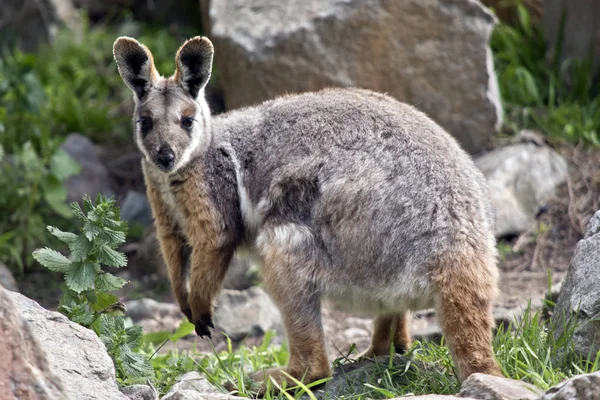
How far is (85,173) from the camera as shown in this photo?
9.73 m

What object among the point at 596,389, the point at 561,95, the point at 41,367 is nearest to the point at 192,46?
the point at 41,367

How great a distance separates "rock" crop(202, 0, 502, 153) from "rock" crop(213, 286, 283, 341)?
2.00 m

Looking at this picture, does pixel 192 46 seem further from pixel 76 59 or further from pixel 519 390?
pixel 76 59

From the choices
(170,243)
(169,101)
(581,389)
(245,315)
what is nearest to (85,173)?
(245,315)

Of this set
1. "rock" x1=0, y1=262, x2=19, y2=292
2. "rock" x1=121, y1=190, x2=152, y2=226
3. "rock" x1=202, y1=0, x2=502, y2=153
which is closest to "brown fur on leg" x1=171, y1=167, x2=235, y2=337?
"rock" x1=0, y1=262, x2=19, y2=292

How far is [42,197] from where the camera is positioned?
29.9 feet

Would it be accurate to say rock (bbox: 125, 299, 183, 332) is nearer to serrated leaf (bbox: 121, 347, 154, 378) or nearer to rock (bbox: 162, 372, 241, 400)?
rock (bbox: 162, 372, 241, 400)

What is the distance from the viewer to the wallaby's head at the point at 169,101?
533 centimetres

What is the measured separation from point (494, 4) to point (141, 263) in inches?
199

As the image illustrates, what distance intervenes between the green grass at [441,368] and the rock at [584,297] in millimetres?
58

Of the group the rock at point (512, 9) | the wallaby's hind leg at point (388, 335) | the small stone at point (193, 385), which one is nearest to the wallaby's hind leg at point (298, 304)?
the small stone at point (193, 385)

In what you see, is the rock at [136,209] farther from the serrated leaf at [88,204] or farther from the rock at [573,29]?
the rock at [573,29]

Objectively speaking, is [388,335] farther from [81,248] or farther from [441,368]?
[81,248]

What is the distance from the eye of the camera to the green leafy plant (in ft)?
15.6
